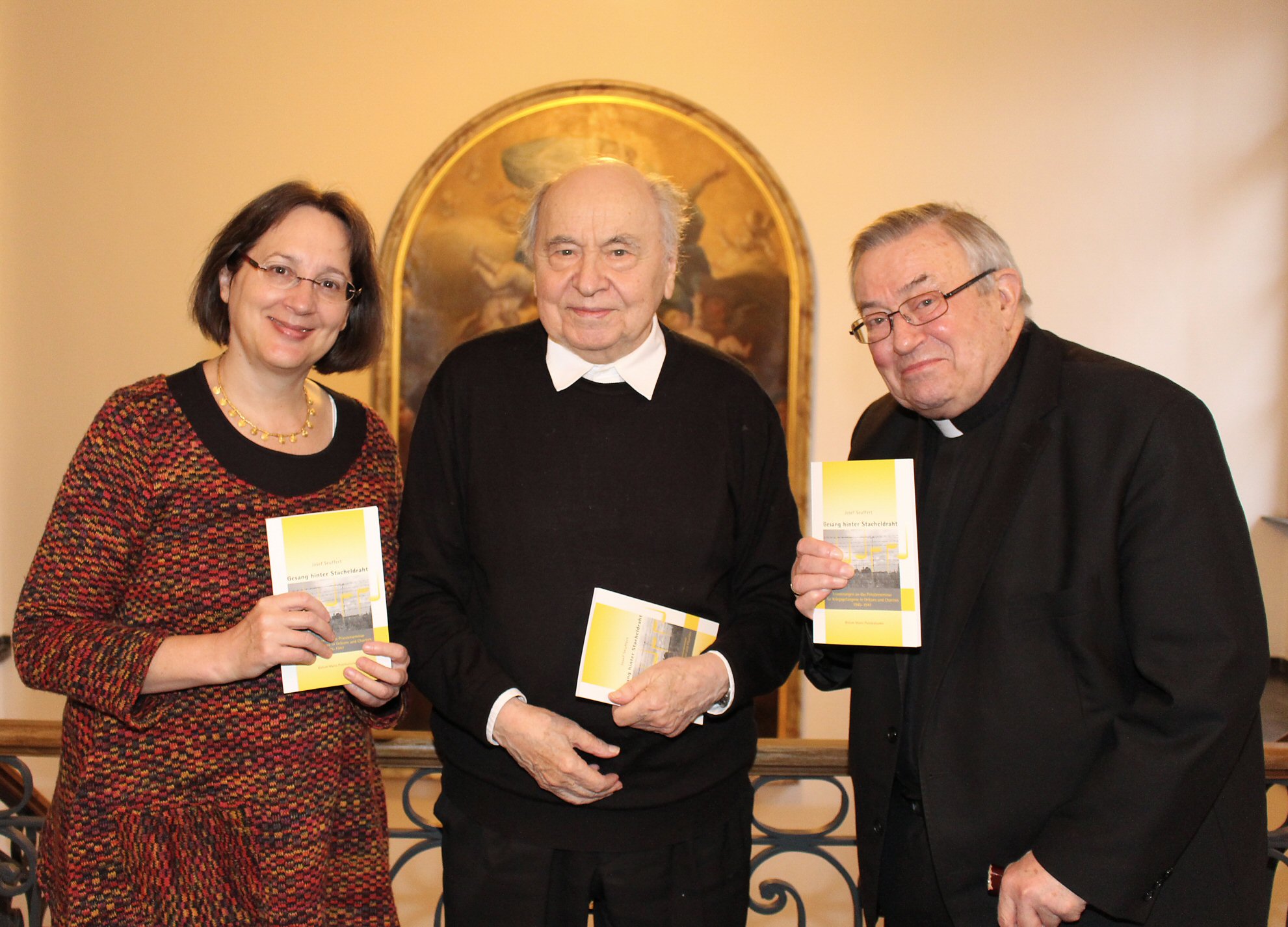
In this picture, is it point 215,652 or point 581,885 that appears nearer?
point 215,652

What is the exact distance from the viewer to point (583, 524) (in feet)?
6.66

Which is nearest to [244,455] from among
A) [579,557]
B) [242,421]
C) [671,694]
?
[242,421]

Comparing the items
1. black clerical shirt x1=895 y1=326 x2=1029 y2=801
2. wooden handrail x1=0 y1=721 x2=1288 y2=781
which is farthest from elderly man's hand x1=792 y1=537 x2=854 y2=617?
wooden handrail x1=0 y1=721 x2=1288 y2=781

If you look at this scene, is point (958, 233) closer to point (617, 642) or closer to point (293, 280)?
point (617, 642)

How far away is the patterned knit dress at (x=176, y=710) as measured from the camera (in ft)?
6.08

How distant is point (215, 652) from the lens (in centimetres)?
184

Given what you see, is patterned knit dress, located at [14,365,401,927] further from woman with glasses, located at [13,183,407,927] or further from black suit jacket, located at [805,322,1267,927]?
black suit jacket, located at [805,322,1267,927]

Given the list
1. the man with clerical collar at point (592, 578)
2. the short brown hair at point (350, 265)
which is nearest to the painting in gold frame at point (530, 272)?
the short brown hair at point (350, 265)

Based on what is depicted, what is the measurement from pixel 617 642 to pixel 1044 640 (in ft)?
2.50

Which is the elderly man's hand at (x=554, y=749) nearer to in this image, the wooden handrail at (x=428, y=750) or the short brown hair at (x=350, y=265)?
the wooden handrail at (x=428, y=750)

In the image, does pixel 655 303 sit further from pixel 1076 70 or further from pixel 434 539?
pixel 1076 70

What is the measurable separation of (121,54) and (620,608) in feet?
16.3

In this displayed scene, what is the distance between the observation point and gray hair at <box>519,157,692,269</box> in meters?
2.20

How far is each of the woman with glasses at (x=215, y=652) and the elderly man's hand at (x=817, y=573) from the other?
793 mm
